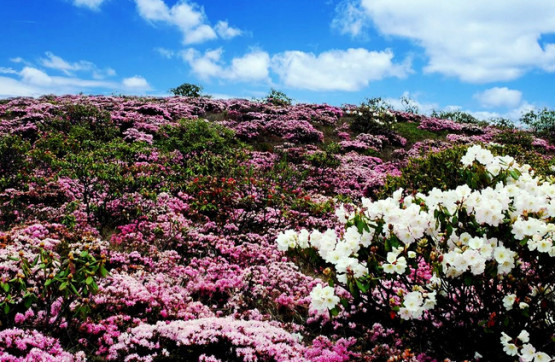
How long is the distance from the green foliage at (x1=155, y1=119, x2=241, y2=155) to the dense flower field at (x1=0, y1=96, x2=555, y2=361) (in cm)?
8

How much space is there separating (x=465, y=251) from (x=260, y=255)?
4.92 meters

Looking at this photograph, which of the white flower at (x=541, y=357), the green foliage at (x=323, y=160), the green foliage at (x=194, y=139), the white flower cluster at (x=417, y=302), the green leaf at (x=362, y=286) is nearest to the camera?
the white flower at (x=541, y=357)

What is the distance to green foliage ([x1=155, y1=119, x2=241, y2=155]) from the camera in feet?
47.3

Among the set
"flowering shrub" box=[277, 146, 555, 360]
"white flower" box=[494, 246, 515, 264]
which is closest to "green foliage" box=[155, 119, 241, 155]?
"flowering shrub" box=[277, 146, 555, 360]

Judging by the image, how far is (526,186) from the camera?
4.61 meters

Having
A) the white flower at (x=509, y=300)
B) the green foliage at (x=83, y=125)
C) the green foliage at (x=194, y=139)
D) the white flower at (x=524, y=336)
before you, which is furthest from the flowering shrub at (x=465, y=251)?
the green foliage at (x=83, y=125)

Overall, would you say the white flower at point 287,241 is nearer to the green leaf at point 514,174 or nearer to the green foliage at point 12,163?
the green leaf at point 514,174

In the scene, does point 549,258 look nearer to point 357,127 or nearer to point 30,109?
point 357,127

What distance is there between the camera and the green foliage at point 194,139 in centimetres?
1441

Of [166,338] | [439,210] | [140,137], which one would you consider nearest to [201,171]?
[140,137]

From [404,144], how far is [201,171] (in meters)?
12.1

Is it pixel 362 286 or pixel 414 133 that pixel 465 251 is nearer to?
pixel 362 286

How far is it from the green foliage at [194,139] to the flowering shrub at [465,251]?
10.2m

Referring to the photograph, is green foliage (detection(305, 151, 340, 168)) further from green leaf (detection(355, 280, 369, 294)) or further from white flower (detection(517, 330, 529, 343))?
white flower (detection(517, 330, 529, 343))
